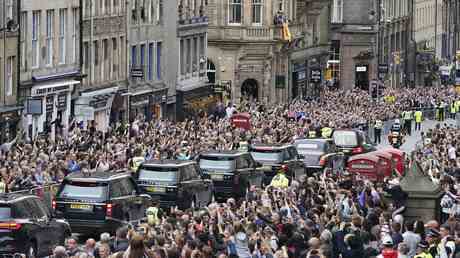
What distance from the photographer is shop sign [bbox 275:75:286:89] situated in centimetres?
9975

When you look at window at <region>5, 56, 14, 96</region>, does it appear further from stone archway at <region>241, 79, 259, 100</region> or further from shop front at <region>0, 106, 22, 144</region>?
stone archway at <region>241, 79, 259, 100</region>

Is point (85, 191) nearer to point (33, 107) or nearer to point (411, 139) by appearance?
A: point (33, 107)

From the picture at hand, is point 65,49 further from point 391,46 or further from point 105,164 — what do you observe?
point 391,46

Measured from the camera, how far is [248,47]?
315 ft

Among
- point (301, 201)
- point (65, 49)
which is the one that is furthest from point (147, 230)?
point (65, 49)

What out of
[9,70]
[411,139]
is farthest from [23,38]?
[411,139]

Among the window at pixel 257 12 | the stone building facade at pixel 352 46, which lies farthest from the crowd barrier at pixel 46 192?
the stone building facade at pixel 352 46

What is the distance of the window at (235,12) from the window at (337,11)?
2748cm

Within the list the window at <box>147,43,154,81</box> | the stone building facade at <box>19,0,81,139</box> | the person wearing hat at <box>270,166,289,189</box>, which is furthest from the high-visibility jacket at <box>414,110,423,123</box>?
the person wearing hat at <box>270,166,289,189</box>

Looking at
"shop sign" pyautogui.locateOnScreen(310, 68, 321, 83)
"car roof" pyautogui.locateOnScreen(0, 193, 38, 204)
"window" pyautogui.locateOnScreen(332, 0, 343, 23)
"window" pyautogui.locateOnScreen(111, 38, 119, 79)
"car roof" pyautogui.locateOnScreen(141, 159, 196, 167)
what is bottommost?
"car roof" pyautogui.locateOnScreen(0, 193, 38, 204)

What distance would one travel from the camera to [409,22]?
138 m

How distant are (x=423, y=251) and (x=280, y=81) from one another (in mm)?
72050

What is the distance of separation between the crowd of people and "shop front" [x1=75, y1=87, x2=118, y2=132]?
170 cm

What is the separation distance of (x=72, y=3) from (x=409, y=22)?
72.3 meters
